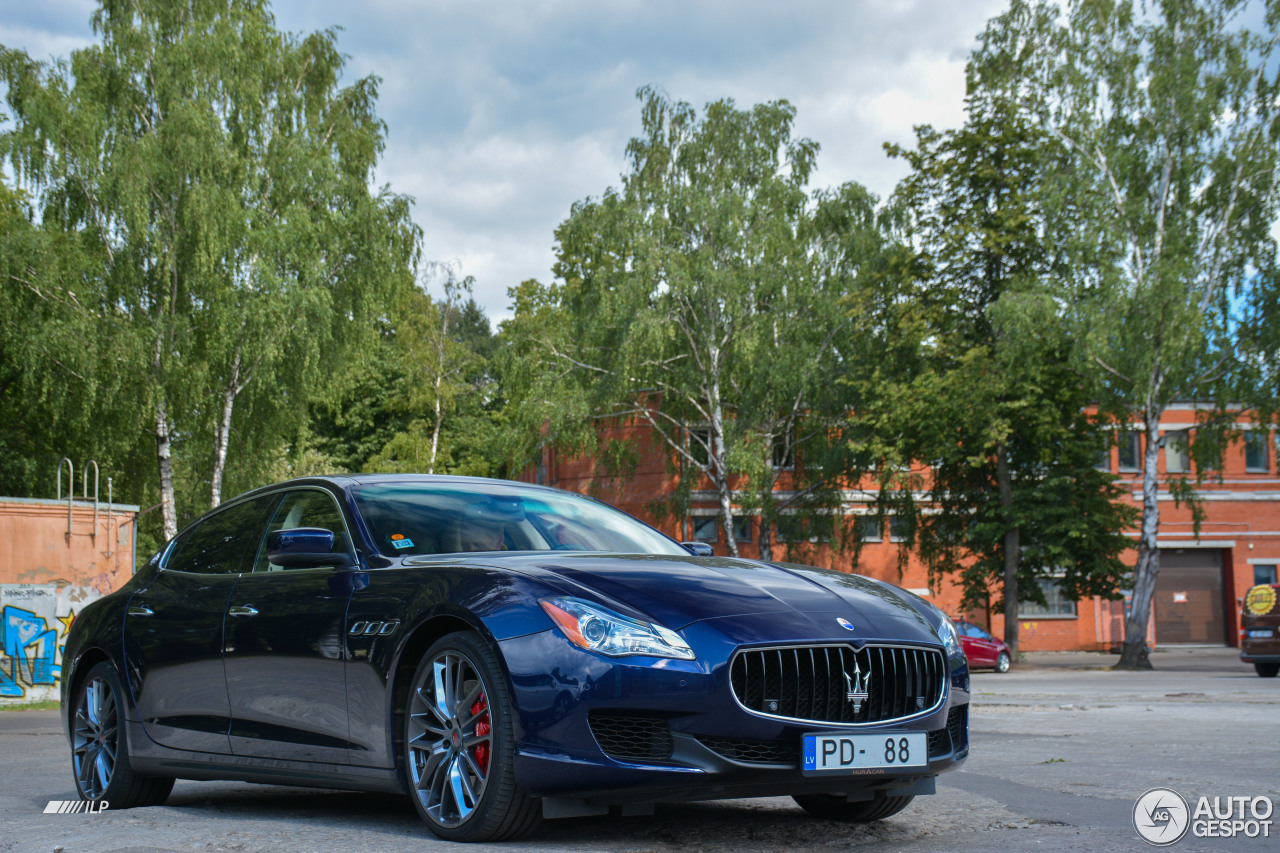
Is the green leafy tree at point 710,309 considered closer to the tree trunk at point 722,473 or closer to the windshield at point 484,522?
the tree trunk at point 722,473

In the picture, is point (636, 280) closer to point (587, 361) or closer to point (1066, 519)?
point (587, 361)

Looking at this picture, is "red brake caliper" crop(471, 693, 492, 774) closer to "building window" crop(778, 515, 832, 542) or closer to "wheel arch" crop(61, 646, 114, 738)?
"wheel arch" crop(61, 646, 114, 738)

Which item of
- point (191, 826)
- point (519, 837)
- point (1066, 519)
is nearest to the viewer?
point (519, 837)

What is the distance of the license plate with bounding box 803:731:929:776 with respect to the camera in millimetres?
4293

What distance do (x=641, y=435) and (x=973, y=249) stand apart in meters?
11.2

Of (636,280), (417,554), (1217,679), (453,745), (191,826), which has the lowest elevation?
(1217,679)

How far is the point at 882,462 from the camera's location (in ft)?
114

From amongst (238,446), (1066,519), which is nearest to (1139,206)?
(1066,519)

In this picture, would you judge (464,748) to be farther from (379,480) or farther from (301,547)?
(379,480)

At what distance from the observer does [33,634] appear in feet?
69.1

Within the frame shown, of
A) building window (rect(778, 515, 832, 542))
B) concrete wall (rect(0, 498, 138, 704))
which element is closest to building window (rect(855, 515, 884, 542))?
building window (rect(778, 515, 832, 542))

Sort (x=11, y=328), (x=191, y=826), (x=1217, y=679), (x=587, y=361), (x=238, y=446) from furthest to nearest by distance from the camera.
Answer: (x=587, y=361)
(x=238, y=446)
(x=11, y=328)
(x=1217, y=679)
(x=191, y=826)

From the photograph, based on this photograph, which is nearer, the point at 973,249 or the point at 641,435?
the point at 973,249

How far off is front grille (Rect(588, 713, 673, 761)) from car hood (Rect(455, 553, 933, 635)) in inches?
13.0
